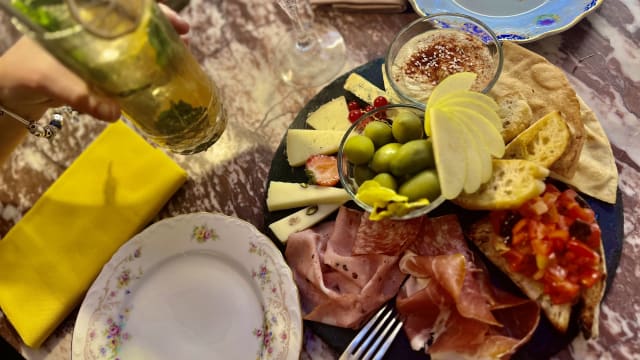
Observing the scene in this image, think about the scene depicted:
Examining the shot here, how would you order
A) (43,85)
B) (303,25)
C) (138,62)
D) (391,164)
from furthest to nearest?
1. (303,25)
2. (391,164)
3. (43,85)
4. (138,62)

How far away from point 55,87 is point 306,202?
0.71m

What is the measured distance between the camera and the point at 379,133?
57.5 inches

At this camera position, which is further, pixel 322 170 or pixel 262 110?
pixel 262 110

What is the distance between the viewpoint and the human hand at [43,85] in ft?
Result: 3.97

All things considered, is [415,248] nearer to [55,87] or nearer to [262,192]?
[262,192]

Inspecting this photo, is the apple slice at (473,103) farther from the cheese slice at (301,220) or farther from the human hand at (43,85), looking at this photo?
the human hand at (43,85)

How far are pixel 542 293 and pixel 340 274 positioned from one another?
0.52 m

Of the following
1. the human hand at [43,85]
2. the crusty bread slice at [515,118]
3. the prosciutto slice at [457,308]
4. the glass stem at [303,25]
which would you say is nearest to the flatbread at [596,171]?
the crusty bread slice at [515,118]

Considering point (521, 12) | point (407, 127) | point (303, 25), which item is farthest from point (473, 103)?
point (303, 25)

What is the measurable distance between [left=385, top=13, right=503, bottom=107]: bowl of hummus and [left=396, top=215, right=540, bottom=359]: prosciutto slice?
0.46 m

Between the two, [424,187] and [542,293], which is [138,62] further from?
[542,293]

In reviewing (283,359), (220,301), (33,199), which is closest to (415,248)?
(283,359)

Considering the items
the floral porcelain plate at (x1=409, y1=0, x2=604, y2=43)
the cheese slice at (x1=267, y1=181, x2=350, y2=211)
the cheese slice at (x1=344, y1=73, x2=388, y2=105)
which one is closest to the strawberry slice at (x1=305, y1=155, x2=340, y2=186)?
the cheese slice at (x1=267, y1=181, x2=350, y2=211)

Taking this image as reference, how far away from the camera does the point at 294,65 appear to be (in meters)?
1.88
